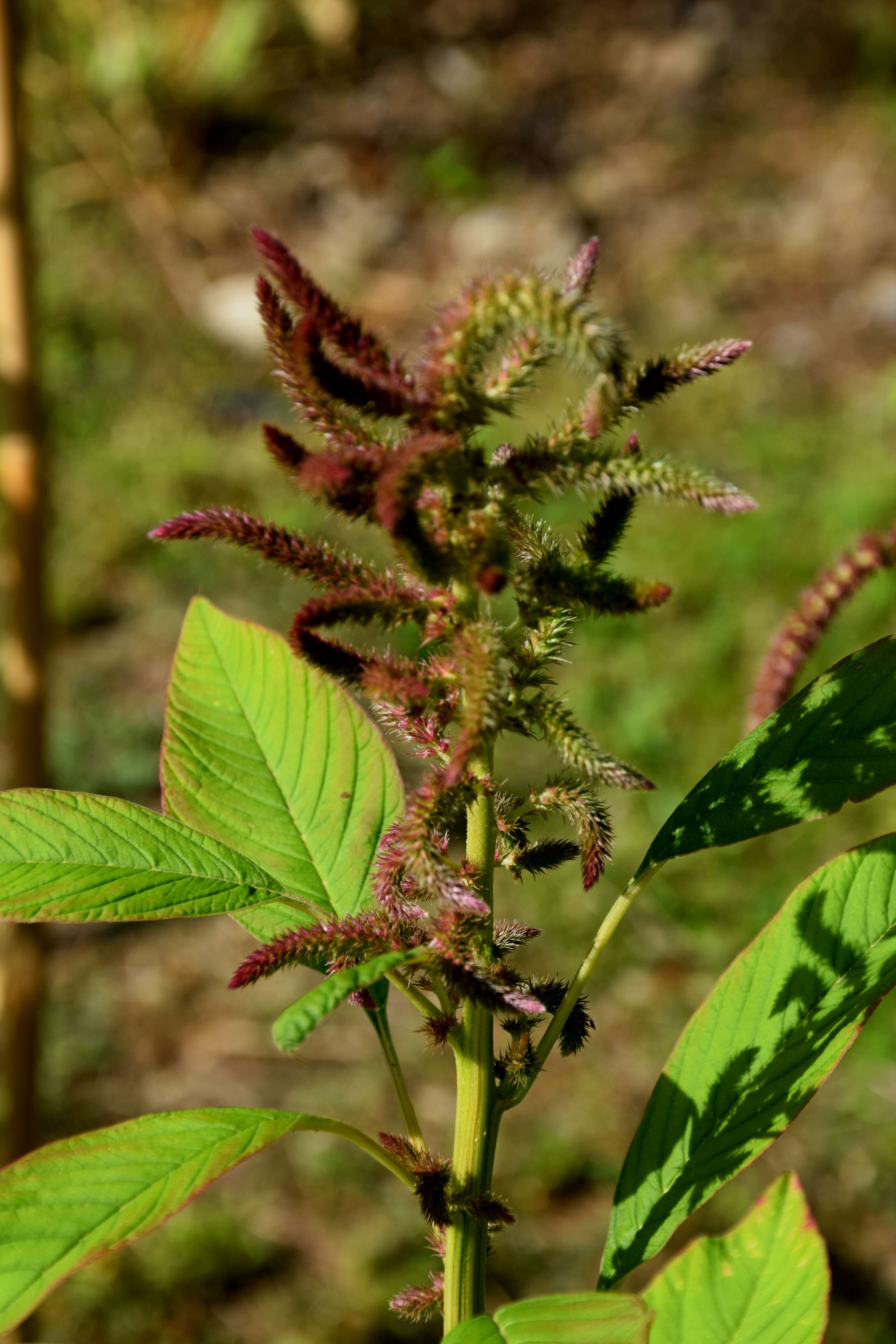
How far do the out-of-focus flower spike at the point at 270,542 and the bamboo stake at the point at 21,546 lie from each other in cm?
107

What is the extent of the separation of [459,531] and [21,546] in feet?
4.07

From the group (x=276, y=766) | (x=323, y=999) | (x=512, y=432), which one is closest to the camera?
(x=323, y=999)

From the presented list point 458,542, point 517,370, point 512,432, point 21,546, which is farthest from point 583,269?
Answer: point 512,432

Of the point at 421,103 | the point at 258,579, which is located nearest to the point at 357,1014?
the point at 258,579

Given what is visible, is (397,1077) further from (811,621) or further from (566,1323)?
(811,621)

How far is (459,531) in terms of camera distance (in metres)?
0.70

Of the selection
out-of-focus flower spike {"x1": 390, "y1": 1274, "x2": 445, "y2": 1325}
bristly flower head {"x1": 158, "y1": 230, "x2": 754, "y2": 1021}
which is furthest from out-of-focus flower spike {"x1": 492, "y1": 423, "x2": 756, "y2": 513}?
out-of-focus flower spike {"x1": 390, "y1": 1274, "x2": 445, "y2": 1325}

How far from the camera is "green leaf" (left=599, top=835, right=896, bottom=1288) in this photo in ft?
2.95

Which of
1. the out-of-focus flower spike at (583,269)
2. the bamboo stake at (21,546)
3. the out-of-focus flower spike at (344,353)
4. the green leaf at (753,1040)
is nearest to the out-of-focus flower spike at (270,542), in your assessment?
the out-of-focus flower spike at (344,353)

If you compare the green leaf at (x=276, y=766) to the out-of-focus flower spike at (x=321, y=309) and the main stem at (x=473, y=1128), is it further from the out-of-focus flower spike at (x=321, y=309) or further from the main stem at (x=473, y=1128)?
the out-of-focus flower spike at (x=321, y=309)

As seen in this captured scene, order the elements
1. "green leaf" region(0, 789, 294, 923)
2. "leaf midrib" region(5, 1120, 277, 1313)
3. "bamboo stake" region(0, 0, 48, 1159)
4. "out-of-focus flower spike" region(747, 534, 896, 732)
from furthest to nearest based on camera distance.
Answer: "bamboo stake" region(0, 0, 48, 1159), "out-of-focus flower spike" region(747, 534, 896, 732), "green leaf" region(0, 789, 294, 923), "leaf midrib" region(5, 1120, 277, 1313)

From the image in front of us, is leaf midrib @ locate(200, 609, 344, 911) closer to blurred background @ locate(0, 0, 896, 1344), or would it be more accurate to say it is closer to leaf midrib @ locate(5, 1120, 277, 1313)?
leaf midrib @ locate(5, 1120, 277, 1313)

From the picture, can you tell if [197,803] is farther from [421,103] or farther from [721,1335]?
[421,103]

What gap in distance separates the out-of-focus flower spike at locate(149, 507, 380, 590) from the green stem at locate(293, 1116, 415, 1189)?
36 cm
